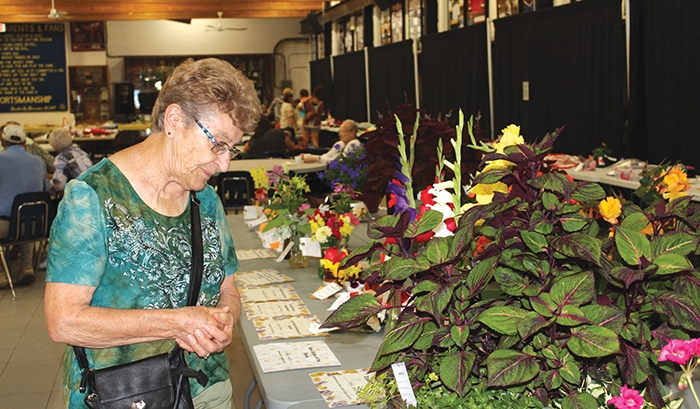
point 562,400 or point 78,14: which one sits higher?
point 78,14

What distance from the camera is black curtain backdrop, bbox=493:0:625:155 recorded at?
7277 millimetres

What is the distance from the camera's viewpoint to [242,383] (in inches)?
181

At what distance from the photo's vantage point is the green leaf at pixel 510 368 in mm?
1282

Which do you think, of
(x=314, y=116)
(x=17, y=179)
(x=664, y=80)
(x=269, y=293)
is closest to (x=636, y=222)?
(x=269, y=293)

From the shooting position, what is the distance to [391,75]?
13.9 meters

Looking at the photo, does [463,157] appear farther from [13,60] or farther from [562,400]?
[13,60]

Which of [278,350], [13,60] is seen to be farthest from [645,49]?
[13,60]

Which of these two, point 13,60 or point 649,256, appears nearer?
point 649,256

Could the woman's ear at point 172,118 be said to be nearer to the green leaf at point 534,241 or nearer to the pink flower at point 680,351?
the green leaf at point 534,241

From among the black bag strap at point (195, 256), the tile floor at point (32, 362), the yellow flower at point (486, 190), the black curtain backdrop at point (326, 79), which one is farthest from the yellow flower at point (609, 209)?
the black curtain backdrop at point (326, 79)

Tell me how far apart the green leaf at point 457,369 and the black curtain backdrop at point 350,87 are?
1468 cm

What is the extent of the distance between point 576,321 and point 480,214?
283 millimetres

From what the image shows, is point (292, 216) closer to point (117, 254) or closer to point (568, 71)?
point (117, 254)

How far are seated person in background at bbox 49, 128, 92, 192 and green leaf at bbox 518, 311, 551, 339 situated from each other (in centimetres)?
762
